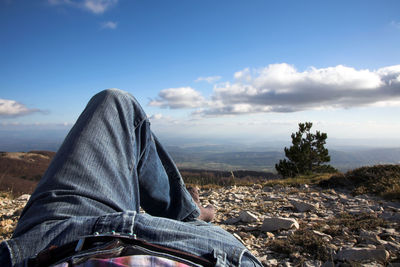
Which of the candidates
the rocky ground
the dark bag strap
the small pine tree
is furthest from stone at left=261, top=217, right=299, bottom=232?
the small pine tree

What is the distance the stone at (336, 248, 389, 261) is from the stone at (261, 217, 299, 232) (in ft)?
3.06

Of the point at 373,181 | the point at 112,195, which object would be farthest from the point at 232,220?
the point at 373,181

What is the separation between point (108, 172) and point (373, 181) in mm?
7787

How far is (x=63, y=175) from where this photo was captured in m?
1.28

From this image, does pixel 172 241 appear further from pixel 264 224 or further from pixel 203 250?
pixel 264 224

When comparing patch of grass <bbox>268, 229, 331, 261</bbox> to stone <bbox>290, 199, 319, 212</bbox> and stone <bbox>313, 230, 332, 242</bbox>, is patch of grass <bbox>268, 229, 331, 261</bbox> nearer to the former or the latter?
stone <bbox>313, 230, 332, 242</bbox>

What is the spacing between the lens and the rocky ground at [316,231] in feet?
8.05

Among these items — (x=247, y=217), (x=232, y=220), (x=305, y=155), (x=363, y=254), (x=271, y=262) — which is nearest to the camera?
(x=363, y=254)

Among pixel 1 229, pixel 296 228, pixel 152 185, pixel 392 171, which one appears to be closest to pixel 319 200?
pixel 296 228

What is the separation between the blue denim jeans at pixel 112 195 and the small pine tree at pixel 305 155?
11.7 metres

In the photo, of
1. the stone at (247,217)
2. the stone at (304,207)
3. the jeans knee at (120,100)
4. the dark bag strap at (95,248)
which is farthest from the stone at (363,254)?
the jeans knee at (120,100)

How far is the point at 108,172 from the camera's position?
56.1 inches

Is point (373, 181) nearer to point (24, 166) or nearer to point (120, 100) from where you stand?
point (120, 100)

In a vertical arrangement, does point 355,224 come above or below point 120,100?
below
